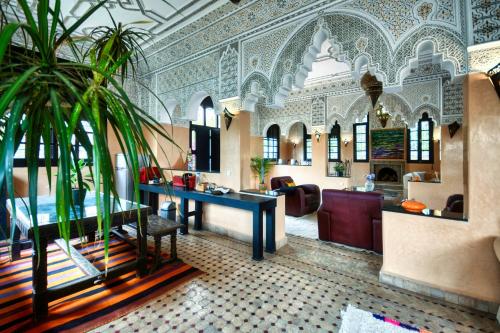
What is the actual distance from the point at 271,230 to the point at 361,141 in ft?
32.5

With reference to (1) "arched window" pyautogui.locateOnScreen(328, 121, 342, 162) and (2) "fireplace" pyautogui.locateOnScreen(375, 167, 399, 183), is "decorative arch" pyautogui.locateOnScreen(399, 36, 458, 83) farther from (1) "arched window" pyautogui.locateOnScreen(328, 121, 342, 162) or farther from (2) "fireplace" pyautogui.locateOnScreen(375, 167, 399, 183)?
(1) "arched window" pyautogui.locateOnScreen(328, 121, 342, 162)

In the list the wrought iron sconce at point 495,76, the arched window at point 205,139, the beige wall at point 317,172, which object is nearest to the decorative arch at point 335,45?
the wrought iron sconce at point 495,76

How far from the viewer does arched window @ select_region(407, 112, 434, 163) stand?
10.6m

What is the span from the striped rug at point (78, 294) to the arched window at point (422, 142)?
37.2 feet

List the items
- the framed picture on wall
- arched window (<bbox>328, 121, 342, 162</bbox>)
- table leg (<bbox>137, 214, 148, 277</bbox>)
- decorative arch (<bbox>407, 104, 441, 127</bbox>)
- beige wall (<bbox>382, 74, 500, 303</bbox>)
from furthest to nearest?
arched window (<bbox>328, 121, 342, 162</bbox>) → the framed picture on wall → decorative arch (<bbox>407, 104, 441, 127</bbox>) → table leg (<bbox>137, 214, 148, 277</bbox>) → beige wall (<bbox>382, 74, 500, 303</bbox>)

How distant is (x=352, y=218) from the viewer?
4148mm

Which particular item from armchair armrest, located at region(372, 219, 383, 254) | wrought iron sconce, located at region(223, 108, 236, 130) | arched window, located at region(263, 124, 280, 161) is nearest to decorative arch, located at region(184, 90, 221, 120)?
wrought iron sconce, located at region(223, 108, 236, 130)

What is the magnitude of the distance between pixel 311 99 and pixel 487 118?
22.4 ft

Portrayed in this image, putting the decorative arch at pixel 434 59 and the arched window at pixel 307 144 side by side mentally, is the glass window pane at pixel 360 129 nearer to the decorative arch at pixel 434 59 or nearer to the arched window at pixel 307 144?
the arched window at pixel 307 144

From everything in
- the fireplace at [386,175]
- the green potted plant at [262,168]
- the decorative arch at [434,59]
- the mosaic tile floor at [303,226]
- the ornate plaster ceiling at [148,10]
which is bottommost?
the mosaic tile floor at [303,226]

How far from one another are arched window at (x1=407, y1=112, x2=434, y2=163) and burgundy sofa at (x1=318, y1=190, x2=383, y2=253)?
869 centimetres

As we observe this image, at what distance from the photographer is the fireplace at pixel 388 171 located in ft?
36.6

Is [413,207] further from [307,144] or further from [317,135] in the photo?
[307,144]

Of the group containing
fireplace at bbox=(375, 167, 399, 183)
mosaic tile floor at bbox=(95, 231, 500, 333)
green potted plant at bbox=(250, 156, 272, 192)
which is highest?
green potted plant at bbox=(250, 156, 272, 192)
